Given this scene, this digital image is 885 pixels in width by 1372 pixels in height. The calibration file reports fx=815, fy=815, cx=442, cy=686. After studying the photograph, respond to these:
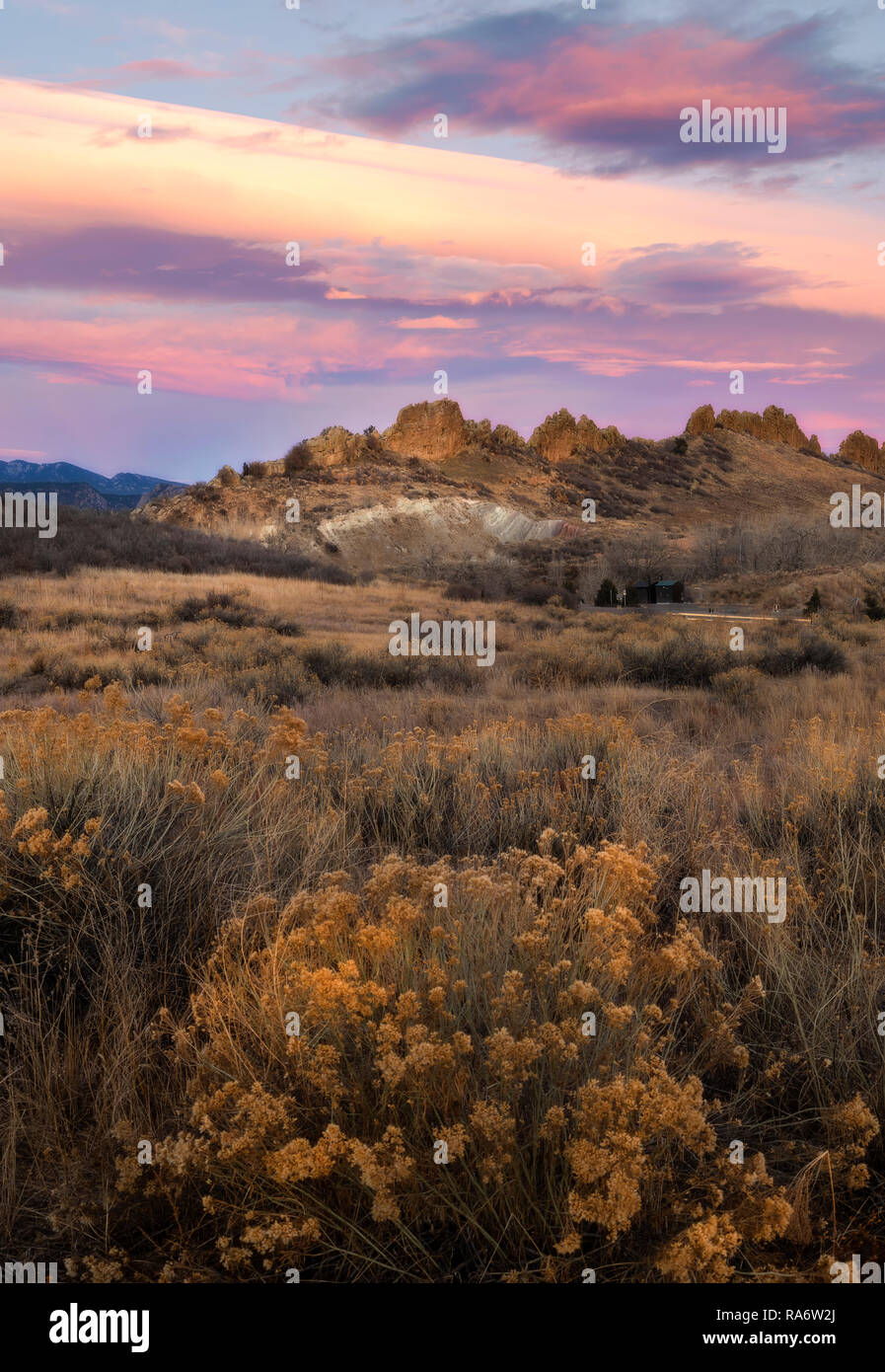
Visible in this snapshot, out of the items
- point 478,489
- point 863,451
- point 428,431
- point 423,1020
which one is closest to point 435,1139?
point 423,1020

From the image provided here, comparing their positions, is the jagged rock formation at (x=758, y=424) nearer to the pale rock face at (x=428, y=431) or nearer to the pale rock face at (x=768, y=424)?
the pale rock face at (x=768, y=424)

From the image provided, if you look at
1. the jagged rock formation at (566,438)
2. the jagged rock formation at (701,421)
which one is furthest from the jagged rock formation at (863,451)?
the jagged rock formation at (566,438)

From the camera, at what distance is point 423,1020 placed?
7.53 feet

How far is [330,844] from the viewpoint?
4297 millimetres

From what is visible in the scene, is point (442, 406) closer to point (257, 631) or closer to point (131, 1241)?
point (257, 631)

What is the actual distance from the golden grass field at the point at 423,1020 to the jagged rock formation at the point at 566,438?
8690 centimetres

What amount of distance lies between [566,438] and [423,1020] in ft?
311

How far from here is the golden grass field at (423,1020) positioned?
6.27 ft

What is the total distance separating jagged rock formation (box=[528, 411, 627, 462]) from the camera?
90625 millimetres

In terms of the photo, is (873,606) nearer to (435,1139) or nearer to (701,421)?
(435,1139)

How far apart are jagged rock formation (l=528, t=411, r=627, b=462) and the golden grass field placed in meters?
86.9

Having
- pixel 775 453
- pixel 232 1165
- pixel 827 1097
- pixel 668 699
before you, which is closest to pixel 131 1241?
pixel 232 1165

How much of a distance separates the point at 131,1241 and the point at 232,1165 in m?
0.35

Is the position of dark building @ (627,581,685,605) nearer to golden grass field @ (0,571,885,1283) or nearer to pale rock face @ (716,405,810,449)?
golden grass field @ (0,571,885,1283)
